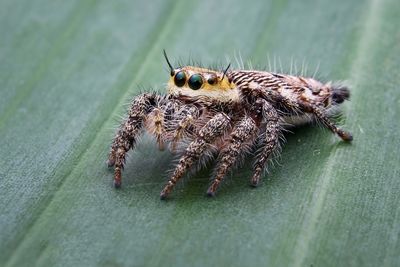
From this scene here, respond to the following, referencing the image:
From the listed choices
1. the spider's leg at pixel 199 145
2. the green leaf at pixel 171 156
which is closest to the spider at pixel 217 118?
the spider's leg at pixel 199 145

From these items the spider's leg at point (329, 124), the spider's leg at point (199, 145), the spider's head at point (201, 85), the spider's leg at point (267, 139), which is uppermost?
the spider's head at point (201, 85)

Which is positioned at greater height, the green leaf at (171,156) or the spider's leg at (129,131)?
the spider's leg at (129,131)

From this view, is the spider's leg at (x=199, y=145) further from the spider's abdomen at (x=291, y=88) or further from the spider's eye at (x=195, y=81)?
the spider's abdomen at (x=291, y=88)

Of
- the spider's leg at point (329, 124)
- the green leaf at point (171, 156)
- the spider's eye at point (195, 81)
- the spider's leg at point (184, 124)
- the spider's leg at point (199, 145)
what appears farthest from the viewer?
the spider's leg at point (329, 124)

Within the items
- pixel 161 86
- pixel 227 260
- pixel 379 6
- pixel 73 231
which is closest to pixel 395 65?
pixel 379 6

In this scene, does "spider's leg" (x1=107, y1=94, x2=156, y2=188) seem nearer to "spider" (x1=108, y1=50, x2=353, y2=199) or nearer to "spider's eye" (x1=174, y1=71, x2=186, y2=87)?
"spider" (x1=108, y1=50, x2=353, y2=199)

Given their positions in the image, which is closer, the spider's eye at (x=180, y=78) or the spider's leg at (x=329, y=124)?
the spider's eye at (x=180, y=78)
